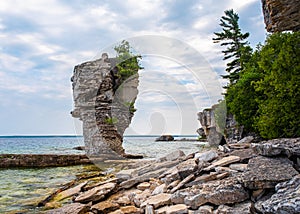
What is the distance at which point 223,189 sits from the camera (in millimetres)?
5676

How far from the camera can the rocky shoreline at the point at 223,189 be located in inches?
Result: 200

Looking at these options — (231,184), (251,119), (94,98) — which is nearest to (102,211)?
(231,184)

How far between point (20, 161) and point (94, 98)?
872 centimetres

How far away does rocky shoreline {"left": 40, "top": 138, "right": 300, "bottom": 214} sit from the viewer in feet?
16.6

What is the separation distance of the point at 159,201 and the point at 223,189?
1649 millimetres

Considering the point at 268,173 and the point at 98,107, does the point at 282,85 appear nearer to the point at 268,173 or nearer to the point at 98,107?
the point at 268,173

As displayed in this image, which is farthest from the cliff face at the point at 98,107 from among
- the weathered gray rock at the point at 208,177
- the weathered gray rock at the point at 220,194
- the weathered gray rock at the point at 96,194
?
the weathered gray rock at the point at 220,194

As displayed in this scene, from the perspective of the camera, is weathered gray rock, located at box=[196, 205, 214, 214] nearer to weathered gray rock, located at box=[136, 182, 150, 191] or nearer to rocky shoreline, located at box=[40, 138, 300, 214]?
rocky shoreline, located at box=[40, 138, 300, 214]

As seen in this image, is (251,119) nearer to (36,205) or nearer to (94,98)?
(36,205)

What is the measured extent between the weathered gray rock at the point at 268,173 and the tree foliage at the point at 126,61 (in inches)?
920

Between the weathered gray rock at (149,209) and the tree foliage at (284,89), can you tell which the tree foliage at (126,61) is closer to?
the tree foliage at (284,89)

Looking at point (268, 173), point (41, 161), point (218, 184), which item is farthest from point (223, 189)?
point (41, 161)

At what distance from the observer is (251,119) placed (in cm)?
1572

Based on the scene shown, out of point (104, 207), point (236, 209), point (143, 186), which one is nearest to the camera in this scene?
point (236, 209)
